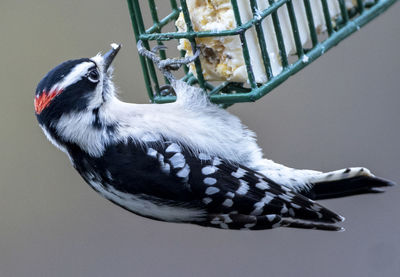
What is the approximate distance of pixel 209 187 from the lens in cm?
346

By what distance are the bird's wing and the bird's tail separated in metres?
0.16

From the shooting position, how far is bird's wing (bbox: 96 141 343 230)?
3443mm

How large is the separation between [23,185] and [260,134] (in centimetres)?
217

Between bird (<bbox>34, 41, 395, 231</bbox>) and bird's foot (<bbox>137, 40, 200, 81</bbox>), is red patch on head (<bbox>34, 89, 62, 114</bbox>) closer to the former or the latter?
bird (<bbox>34, 41, 395, 231</bbox>)

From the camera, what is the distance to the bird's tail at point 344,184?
3.55 m

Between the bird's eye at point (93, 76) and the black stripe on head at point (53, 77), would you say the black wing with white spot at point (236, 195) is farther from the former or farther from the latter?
the black stripe on head at point (53, 77)

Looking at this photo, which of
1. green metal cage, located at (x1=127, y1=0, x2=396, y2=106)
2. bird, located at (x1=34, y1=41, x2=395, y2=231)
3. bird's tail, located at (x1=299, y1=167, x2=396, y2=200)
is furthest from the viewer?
bird's tail, located at (x1=299, y1=167, x2=396, y2=200)

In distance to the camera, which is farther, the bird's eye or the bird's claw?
the bird's claw

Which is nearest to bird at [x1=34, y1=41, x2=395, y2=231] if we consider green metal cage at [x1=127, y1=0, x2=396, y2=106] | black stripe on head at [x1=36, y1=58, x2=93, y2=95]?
black stripe on head at [x1=36, y1=58, x2=93, y2=95]

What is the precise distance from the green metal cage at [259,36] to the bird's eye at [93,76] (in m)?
0.30

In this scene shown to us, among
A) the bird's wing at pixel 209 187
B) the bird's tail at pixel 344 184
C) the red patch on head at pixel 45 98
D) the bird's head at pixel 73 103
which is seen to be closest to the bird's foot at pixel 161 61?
the bird's head at pixel 73 103

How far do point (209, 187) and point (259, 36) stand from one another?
28.3 inches

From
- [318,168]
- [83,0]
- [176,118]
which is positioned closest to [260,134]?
[318,168]

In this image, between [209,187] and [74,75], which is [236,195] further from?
[74,75]
